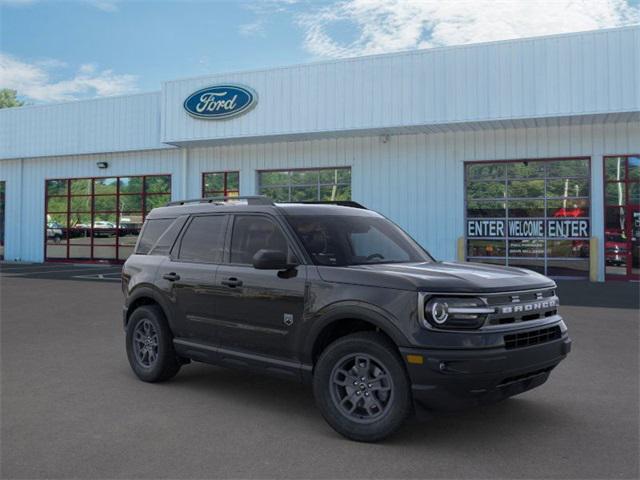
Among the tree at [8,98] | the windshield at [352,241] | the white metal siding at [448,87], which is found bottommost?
the windshield at [352,241]

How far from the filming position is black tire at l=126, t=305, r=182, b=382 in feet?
20.2

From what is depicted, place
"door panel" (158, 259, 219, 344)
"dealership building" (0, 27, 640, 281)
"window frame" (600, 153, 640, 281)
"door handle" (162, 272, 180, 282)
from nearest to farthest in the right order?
"door panel" (158, 259, 219, 344), "door handle" (162, 272, 180, 282), "dealership building" (0, 27, 640, 281), "window frame" (600, 153, 640, 281)

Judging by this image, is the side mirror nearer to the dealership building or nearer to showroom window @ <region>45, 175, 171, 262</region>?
the dealership building

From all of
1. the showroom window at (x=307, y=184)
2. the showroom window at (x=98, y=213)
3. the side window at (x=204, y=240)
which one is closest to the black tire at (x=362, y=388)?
the side window at (x=204, y=240)

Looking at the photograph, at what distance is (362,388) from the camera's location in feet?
14.8

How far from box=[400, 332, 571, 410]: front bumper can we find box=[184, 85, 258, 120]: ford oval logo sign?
57.6ft

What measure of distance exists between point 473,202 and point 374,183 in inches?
129

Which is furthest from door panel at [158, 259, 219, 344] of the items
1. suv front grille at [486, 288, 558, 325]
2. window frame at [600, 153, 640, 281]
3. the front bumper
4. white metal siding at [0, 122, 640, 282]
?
window frame at [600, 153, 640, 281]

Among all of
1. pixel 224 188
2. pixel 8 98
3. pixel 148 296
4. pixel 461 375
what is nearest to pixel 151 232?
pixel 148 296

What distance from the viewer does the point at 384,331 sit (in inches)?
175

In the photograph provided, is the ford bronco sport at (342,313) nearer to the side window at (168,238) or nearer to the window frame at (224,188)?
the side window at (168,238)

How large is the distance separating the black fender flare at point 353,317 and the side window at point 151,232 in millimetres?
2539

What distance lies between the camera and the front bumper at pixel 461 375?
13.6ft

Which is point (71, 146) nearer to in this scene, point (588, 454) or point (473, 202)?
point (473, 202)
